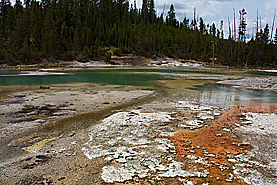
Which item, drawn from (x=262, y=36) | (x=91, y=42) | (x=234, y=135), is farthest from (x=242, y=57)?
(x=234, y=135)

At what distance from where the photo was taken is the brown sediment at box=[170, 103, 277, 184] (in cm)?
453

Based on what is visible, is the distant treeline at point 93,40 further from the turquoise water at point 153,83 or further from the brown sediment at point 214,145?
the brown sediment at point 214,145

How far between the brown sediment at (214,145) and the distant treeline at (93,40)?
179ft

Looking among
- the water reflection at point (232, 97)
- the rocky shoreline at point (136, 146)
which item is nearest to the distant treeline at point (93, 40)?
the water reflection at point (232, 97)

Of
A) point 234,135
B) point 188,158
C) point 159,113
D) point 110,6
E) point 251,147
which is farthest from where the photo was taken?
point 110,6

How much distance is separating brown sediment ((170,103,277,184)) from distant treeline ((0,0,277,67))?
5469 centimetres

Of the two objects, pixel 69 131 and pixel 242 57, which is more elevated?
pixel 242 57

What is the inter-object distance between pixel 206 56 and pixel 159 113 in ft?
229

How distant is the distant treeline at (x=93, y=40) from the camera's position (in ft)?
193

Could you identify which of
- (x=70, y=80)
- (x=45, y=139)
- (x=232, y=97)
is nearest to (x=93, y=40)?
(x=70, y=80)

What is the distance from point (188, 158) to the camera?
5113mm

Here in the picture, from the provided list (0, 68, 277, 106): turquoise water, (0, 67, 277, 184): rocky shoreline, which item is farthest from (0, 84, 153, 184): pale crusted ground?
(0, 68, 277, 106): turquoise water

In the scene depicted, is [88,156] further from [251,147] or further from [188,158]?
[251,147]

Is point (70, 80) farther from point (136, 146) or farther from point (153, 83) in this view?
point (136, 146)
